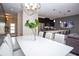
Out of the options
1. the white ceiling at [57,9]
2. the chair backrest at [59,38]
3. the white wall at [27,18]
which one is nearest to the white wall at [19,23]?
the white wall at [27,18]

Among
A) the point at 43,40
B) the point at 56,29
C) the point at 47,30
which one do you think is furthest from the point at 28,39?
the point at 56,29

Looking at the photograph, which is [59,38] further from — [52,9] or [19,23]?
[19,23]

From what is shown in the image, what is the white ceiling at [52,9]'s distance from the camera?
130 centimetres

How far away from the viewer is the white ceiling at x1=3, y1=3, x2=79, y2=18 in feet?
4.27

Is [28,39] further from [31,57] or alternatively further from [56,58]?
[56,58]

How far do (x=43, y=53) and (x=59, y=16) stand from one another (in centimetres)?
46

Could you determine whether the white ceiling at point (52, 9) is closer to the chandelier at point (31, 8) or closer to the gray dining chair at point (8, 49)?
the chandelier at point (31, 8)

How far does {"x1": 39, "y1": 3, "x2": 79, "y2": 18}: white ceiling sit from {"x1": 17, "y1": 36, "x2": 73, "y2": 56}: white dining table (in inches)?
12.7

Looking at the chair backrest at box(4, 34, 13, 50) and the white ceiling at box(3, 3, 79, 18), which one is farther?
the chair backrest at box(4, 34, 13, 50)

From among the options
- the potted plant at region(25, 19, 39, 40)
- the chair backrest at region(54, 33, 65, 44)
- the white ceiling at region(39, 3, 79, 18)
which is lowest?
the chair backrest at region(54, 33, 65, 44)

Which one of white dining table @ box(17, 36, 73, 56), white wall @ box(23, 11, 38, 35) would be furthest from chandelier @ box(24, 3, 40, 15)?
white dining table @ box(17, 36, 73, 56)

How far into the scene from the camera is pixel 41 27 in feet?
4.61

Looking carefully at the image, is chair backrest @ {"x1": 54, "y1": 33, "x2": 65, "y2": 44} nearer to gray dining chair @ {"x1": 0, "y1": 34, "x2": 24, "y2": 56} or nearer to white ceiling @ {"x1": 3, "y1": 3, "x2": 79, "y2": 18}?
white ceiling @ {"x1": 3, "y1": 3, "x2": 79, "y2": 18}

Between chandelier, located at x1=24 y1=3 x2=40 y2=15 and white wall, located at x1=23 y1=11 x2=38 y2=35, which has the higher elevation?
chandelier, located at x1=24 y1=3 x2=40 y2=15
